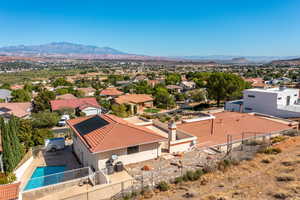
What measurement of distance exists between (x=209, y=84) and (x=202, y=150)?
3137 centimetres

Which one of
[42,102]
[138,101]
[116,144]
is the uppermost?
[116,144]

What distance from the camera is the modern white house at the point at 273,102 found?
32125 mm

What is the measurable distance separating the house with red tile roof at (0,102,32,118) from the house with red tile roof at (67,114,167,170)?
2379 centimetres

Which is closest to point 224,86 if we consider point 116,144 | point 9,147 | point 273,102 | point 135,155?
point 273,102

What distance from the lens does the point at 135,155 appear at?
16188mm

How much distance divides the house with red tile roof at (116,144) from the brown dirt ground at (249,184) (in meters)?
4.22

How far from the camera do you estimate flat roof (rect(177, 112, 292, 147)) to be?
22.0 metres

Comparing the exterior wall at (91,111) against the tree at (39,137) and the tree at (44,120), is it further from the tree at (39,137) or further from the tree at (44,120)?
the tree at (39,137)

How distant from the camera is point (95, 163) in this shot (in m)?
15.4

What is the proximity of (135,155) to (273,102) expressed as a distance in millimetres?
26278

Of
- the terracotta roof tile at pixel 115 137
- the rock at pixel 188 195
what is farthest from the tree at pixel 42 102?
the rock at pixel 188 195

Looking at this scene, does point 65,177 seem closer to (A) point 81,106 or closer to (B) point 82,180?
(B) point 82,180

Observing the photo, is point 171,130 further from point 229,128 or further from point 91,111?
point 91,111

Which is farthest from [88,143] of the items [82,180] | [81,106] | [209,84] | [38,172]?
[209,84]
